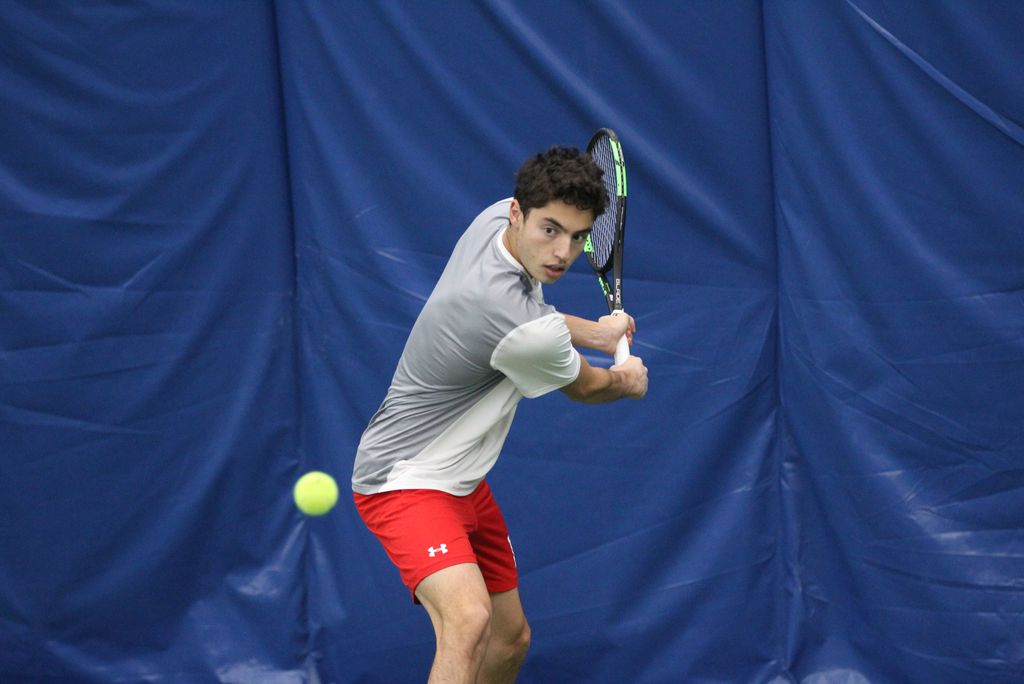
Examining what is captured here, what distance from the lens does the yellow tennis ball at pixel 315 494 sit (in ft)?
14.3

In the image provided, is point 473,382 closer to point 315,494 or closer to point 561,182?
point 561,182

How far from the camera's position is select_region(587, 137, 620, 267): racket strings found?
3863 millimetres

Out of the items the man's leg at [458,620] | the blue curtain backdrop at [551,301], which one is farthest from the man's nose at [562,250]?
the blue curtain backdrop at [551,301]

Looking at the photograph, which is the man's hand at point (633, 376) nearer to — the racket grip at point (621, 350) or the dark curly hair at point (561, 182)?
the racket grip at point (621, 350)

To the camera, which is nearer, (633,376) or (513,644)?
(633,376)

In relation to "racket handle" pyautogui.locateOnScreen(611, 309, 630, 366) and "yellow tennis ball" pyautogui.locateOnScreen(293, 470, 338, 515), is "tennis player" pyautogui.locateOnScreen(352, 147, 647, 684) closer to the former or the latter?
"racket handle" pyautogui.locateOnScreen(611, 309, 630, 366)

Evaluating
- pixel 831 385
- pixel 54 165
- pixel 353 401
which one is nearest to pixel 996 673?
pixel 831 385

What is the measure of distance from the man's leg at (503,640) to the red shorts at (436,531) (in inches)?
1.8

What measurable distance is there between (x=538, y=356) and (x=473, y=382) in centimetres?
29

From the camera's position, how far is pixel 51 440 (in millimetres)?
4695

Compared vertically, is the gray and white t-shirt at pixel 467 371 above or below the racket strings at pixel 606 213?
below

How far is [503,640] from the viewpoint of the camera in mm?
3805

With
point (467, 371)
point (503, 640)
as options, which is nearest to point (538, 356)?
point (467, 371)

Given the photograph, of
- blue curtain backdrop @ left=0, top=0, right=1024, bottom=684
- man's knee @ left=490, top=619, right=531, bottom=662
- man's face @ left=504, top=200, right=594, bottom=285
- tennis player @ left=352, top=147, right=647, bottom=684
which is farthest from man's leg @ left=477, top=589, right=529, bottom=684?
man's face @ left=504, top=200, right=594, bottom=285
